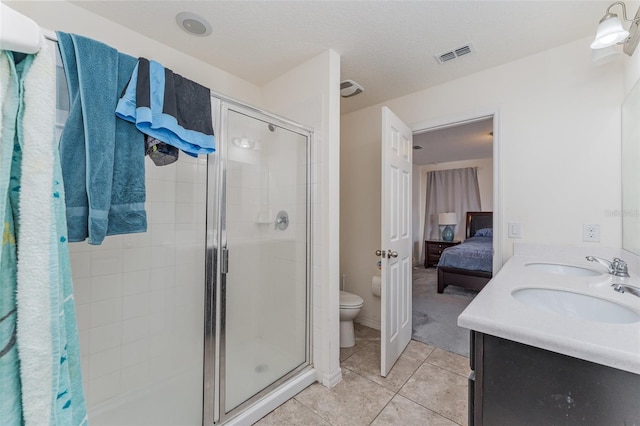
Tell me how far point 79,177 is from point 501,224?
8.17ft

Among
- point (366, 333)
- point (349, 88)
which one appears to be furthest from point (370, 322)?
point (349, 88)

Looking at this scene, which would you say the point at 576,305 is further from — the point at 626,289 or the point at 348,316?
the point at 348,316

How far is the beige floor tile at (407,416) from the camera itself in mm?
1494

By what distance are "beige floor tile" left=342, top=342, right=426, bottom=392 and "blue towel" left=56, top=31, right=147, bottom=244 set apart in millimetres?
1831

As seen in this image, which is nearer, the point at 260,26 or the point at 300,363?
the point at 260,26

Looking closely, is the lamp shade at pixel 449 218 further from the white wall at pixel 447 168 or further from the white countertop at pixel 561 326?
the white countertop at pixel 561 326

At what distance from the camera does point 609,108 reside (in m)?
1.66


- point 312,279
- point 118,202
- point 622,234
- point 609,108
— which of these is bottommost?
point 312,279

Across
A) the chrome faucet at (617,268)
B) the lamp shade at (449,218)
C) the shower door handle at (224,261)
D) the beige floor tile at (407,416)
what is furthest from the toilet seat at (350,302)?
the lamp shade at (449,218)

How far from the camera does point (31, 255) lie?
463 millimetres

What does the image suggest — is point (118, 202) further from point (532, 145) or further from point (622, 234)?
point (622, 234)

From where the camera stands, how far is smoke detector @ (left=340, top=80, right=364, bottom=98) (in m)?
2.34

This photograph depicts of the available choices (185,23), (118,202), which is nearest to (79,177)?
(118,202)

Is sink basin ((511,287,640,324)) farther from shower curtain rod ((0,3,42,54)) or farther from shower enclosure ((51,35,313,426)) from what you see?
shower curtain rod ((0,3,42,54))
